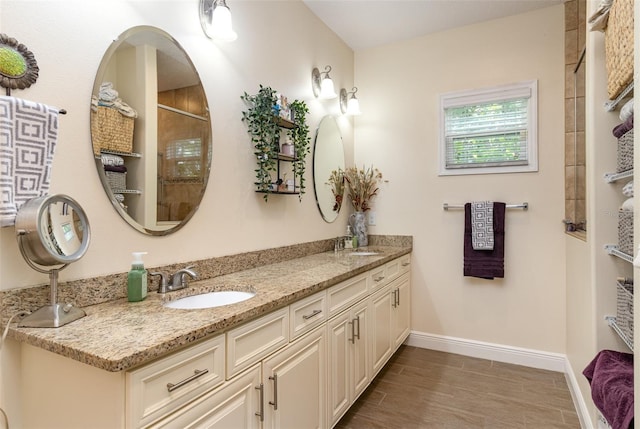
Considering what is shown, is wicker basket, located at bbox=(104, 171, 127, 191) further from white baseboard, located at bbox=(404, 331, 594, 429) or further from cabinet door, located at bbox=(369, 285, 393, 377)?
white baseboard, located at bbox=(404, 331, 594, 429)

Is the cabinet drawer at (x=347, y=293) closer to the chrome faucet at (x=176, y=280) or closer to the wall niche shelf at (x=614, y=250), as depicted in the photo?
the chrome faucet at (x=176, y=280)

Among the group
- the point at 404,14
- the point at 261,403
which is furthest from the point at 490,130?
the point at 261,403

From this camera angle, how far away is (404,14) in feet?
9.12

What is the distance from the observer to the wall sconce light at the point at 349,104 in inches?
123

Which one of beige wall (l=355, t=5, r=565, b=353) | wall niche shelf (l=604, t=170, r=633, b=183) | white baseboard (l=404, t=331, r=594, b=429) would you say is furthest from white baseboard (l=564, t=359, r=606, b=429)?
wall niche shelf (l=604, t=170, r=633, b=183)

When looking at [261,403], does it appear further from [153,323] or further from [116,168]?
[116,168]

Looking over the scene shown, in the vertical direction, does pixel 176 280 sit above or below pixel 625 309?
above

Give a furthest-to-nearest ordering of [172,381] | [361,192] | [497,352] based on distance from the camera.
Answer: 1. [361,192]
2. [497,352]
3. [172,381]

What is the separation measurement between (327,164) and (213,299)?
1.69 meters

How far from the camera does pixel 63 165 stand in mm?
1212

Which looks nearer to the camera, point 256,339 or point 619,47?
point 256,339

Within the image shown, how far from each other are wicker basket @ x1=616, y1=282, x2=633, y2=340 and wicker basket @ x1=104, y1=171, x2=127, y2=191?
210 centimetres

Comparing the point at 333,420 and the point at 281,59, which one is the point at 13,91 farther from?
the point at 333,420

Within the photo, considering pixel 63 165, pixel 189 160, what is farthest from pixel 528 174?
pixel 63 165
